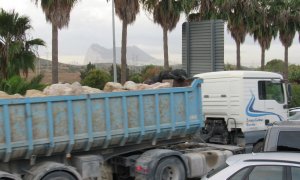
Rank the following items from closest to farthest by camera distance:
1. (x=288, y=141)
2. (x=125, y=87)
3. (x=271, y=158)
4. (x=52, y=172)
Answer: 1. (x=271, y=158)
2. (x=288, y=141)
3. (x=52, y=172)
4. (x=125, y=87)

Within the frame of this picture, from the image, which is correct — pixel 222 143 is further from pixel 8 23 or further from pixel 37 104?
pixel 8 23

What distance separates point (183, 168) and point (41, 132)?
3133 mm

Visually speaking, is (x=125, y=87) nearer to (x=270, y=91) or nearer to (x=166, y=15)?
(x=270, y=91)

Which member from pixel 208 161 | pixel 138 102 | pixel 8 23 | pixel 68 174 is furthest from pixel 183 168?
pixel 8 23

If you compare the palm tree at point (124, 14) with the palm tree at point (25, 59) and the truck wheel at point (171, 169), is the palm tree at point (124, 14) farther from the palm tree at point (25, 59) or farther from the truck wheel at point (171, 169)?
the truck wheel at point (171, 169)

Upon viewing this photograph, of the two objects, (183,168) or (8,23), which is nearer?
(183,168)

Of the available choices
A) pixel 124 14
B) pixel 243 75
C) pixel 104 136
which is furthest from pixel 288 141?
pixel 124 14

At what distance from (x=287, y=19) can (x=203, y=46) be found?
1949 centimetres

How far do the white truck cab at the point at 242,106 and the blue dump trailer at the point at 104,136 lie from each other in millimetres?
1649

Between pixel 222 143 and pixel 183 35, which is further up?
pixel 183 35

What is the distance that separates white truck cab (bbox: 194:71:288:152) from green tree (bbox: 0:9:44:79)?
8618 millimetres

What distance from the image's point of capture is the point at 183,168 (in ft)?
32.0

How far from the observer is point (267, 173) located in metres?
5.27

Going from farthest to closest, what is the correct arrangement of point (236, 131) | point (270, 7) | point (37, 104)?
point (270, 7) < point (236, 131) < point (37, 104)
